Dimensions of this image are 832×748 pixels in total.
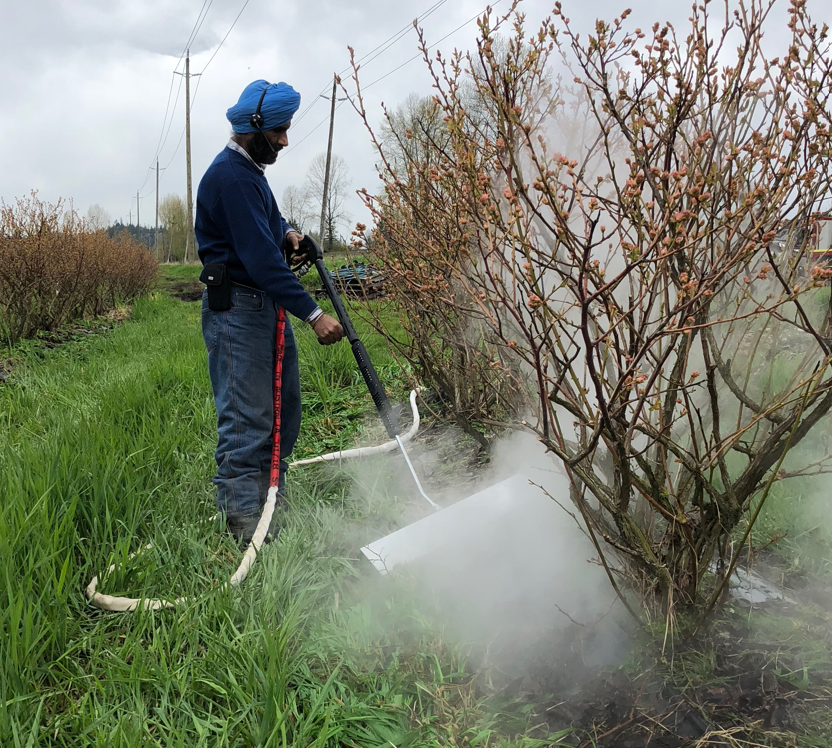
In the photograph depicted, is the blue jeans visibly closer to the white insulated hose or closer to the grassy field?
the white insulated hose

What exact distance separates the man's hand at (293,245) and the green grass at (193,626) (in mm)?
1208

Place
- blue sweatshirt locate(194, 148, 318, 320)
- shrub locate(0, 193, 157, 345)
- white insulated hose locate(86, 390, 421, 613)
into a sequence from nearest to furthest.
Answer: white insulated hose locate(86, 390, 421, 613) < blue sweatshirt locate(194, 148, 318, 320) < shrub locate(0, 193, 157, 345)

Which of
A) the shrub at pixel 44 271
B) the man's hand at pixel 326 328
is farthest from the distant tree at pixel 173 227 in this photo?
the man's hand at pixel 326 328

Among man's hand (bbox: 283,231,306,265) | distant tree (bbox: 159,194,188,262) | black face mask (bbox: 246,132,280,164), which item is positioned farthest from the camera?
distant tree (bbox: 159,194,188,262)

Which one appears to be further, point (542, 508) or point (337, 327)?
point (337, 327)

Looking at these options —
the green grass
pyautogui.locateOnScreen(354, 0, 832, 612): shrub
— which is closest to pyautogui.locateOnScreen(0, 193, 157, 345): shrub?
the green grass

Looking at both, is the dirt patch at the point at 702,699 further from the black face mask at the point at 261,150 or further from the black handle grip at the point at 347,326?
the black face mask at the point at 261,150

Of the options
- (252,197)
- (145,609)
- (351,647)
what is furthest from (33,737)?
(252,197)

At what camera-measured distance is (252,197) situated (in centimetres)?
250

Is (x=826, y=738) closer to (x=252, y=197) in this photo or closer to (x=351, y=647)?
(x=351, y=647)

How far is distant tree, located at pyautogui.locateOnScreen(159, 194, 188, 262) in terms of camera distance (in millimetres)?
65688

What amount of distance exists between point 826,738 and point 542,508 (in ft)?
3.71

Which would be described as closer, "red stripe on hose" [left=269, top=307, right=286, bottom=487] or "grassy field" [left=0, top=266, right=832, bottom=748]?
"grassy field" [left=0, top=266, right=832, bottom=748]

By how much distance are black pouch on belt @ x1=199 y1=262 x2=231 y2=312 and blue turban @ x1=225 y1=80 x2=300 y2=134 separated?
0.59 metres
